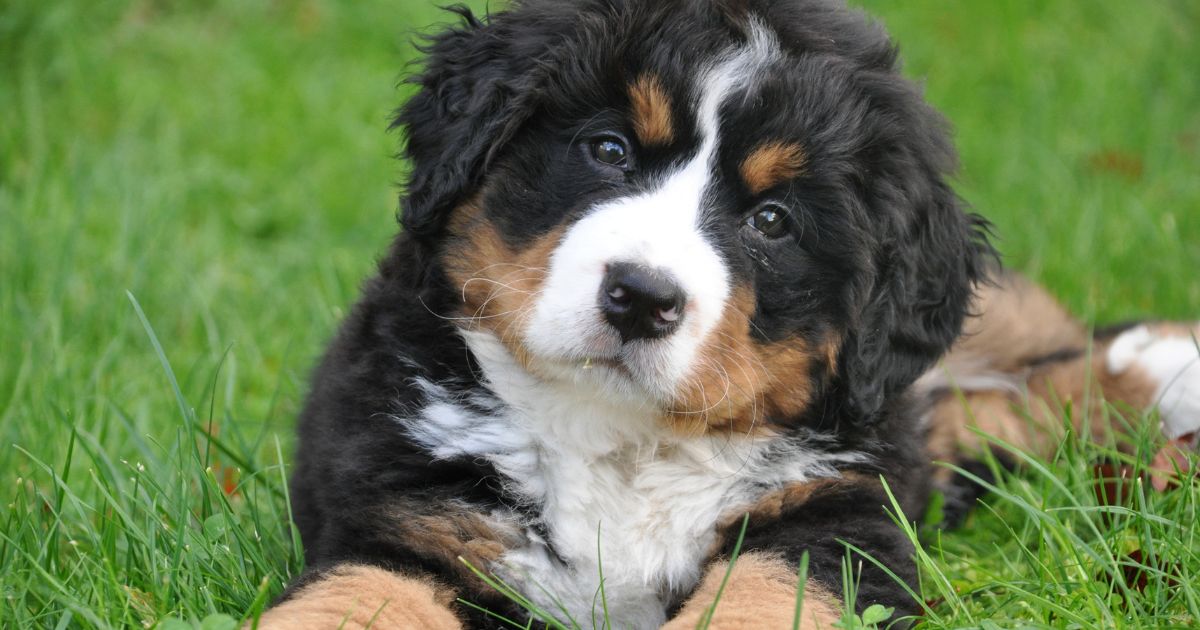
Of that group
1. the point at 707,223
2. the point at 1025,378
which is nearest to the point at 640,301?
the point at 707,223

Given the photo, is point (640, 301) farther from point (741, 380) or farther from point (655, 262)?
point (741, 380)

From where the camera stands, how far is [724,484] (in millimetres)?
2902

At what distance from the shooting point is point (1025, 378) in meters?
4.32

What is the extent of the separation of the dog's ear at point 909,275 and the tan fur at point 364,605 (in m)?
1.04

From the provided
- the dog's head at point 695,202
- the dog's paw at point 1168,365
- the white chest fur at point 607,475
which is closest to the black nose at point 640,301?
the dog's head at point 695,202

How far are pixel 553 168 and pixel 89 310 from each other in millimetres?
2239

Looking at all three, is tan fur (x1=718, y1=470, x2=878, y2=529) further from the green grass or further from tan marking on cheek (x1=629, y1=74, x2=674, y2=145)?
tan marking on cheek (x1=629, y1=74, x2=674, y2=145)

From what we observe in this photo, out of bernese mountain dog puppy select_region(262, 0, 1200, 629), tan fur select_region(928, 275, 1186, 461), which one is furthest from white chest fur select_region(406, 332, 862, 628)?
tan fur select_region(928, 275, 1186, 461)

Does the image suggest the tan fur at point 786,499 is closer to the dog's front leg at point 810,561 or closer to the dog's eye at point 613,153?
the dog's front leg at point 810,561

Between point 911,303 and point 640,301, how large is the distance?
0.77m

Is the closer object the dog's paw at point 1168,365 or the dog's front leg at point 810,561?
the dog's front leg at point 810,561

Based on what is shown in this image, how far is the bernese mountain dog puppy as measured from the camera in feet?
8.67

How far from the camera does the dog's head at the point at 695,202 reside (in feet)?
8.61

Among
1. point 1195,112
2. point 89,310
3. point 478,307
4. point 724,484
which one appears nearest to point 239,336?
point 89,310
